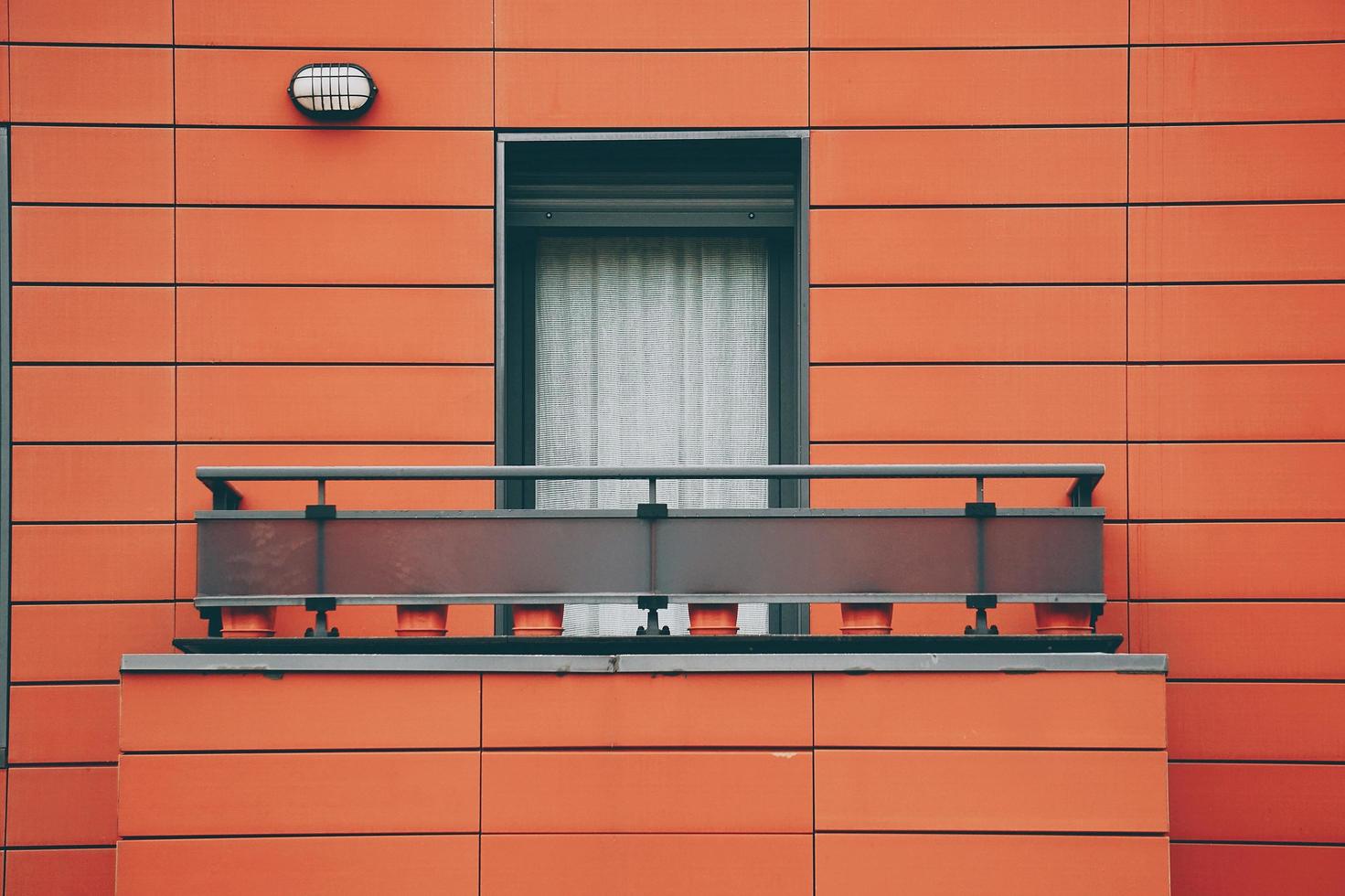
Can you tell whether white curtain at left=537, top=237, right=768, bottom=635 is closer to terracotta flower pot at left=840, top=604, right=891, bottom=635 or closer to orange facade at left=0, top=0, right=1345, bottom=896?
orange facade at left=0, top=0, right=1345, bottom=896

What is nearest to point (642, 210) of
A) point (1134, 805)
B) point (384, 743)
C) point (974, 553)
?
point (974, 553)

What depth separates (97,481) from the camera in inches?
324

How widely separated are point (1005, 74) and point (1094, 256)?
127cm

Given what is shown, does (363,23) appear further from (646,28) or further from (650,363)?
(650,363)

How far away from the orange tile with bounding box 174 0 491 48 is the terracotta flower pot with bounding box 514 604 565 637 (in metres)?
3.67

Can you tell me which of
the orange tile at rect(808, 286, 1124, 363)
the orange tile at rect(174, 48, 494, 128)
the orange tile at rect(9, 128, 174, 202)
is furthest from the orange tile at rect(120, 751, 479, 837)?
the orange tile at rect(174, 48, 494, 128)

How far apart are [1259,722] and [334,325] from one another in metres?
6.07

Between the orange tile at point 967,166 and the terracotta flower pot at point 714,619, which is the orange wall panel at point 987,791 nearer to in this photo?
the terracotta flower pot at point 714,619

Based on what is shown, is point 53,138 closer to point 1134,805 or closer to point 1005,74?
point 1005,74

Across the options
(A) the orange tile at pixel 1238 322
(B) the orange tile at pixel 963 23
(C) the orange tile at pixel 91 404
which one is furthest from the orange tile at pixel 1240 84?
(C) the orange tile at pixel 91 404

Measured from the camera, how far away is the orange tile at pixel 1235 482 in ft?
26.8

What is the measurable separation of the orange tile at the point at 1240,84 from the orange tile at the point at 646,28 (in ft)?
7.26

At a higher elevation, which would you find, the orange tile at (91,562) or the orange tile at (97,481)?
the orange tile at (97,481)

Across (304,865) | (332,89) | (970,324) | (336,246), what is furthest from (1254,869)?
(332,89)
